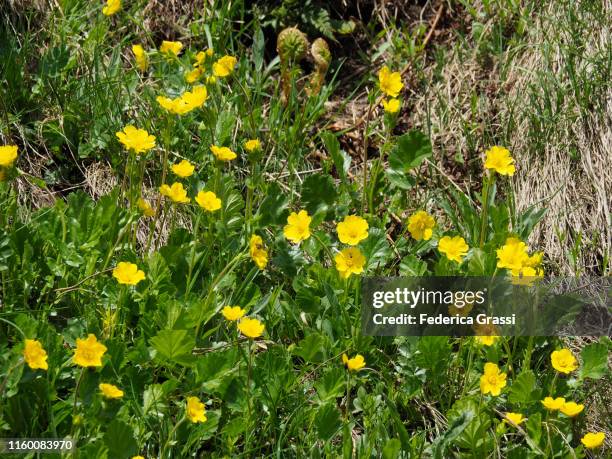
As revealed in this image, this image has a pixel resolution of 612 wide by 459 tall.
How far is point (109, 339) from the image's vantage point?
2266mm

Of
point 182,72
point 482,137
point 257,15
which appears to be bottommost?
point 482,137

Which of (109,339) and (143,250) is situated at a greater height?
(143,250)

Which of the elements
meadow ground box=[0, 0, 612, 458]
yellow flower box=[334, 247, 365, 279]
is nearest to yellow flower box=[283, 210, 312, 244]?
meadow ground box=[0, 0, 612, 458]

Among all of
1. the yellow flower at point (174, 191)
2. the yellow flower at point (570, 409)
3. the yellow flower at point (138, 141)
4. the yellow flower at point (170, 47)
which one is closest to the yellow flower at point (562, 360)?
the yellow flower at point (570, 409)

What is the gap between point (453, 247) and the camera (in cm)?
255

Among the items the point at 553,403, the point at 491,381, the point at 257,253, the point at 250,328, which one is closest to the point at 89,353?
the point at 250,328

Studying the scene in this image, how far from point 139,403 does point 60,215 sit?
23.7 inches

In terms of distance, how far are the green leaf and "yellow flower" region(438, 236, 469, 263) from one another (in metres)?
0.42

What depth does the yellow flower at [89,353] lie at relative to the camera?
202 cm

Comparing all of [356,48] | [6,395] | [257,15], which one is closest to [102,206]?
[6,395]

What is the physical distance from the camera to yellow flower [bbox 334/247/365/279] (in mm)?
2480

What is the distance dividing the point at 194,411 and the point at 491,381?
727 mm

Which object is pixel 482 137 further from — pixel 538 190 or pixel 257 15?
pixel 257 15

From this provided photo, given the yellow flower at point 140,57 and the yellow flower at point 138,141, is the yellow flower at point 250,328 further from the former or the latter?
the yellow flower at point 140,57
